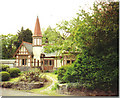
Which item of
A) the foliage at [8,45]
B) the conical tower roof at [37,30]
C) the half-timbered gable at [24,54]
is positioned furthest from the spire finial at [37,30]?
the foliage at [8,45]

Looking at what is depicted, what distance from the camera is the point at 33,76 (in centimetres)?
546

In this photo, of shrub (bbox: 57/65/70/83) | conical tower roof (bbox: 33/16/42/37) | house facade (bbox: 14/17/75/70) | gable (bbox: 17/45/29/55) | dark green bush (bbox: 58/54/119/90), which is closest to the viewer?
dark green bush (bbox: 58/54/119/90)

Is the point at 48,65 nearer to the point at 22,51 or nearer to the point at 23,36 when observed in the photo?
the point at 22,51

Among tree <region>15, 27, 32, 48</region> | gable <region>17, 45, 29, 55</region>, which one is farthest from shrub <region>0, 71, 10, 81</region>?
tree <region>15, 27, 32, 48</region>

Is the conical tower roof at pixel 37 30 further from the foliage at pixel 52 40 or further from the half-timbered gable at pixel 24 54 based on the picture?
the half-timbered gable at pixel 24 54

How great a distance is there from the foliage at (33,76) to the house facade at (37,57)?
10.2 inches

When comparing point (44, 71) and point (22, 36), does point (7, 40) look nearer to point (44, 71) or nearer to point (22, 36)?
point (22, 36)

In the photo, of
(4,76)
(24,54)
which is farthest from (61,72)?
(4,76)

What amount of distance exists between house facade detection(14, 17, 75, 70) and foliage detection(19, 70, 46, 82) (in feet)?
0.85

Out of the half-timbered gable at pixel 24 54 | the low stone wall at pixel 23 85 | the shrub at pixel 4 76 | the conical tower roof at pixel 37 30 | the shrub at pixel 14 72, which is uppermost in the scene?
the conical tower roof at pixel 37 30

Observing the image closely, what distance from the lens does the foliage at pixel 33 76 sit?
533cm

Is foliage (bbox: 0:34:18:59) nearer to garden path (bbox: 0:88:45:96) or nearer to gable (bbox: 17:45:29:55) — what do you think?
gable (bbox: 17:45:29:55)

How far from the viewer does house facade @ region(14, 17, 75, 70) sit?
5258mm

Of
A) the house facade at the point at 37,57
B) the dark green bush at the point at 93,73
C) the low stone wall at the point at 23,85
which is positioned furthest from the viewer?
the house facade at the point at 37,57
